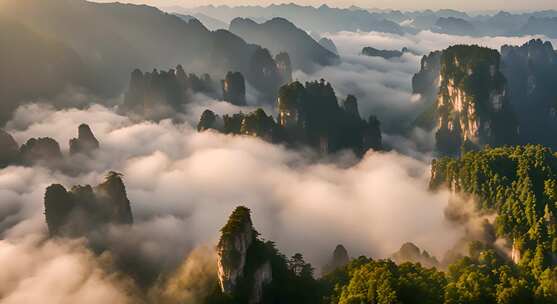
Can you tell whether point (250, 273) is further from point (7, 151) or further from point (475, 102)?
point (475, 102)

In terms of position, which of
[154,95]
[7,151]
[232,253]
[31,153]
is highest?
[154,95]

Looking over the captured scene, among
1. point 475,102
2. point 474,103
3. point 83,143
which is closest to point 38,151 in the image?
point 83,143

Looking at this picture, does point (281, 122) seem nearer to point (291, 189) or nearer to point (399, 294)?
point (291, 189)

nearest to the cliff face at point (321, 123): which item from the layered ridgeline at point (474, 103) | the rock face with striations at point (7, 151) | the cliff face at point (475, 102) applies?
the layered ridgeline at point (474, 103)

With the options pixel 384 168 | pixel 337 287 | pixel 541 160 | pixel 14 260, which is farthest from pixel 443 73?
pixel 14 260

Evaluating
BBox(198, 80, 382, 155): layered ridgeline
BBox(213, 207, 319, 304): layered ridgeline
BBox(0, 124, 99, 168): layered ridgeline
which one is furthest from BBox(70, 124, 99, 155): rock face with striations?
BBox(213, 207, 319, 304): layered ridgeline

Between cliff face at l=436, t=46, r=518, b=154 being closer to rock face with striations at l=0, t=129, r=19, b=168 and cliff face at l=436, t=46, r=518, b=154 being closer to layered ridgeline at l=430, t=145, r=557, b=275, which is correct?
layered ridgeline at l=430, t=145, r=557, b=275
